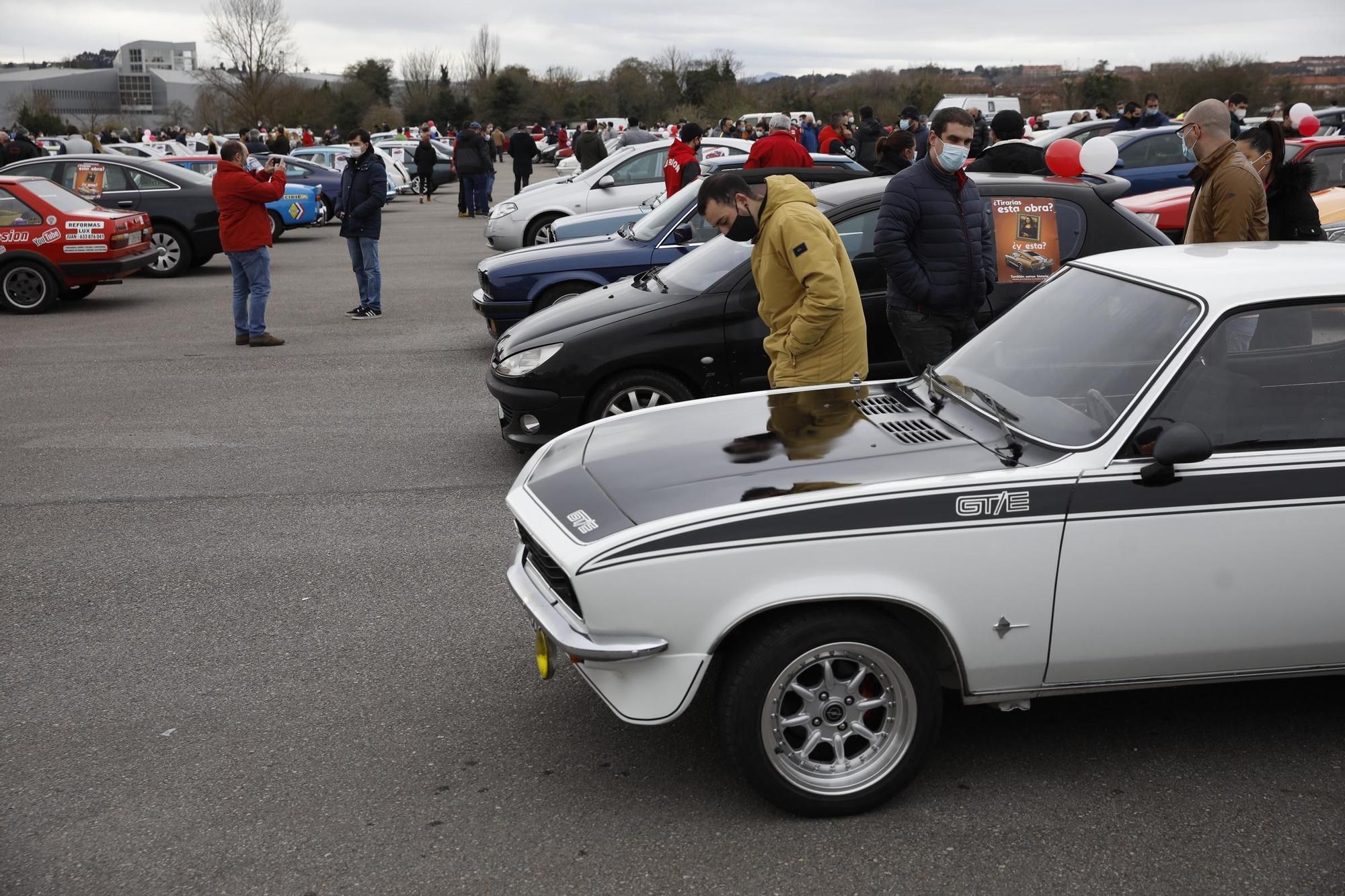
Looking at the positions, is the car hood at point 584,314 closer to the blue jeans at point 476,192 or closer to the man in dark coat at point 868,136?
the man in dark coat at point 868,136

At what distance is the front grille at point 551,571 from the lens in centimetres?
362

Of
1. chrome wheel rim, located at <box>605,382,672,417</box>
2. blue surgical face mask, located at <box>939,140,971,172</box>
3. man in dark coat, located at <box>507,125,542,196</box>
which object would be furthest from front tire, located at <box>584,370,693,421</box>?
man in dark coat, located at <box>507,125,542,196</box>

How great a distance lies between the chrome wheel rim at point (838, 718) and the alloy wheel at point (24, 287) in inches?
523

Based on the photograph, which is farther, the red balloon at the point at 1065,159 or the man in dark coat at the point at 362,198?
the man in dark coat at the point at 362,198

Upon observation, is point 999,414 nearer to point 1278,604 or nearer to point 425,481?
point 1278,604

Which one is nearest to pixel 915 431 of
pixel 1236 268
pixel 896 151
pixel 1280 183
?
pixel 1236 268

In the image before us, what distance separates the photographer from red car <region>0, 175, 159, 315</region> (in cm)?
1382

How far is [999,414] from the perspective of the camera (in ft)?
13.1

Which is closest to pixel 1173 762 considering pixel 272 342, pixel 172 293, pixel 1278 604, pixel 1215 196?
pixel 1278 604

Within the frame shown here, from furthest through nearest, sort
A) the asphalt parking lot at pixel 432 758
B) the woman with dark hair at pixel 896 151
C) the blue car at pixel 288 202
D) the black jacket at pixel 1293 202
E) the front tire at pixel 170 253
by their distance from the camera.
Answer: the blue car at pixel 288 202 < the front tire at pixel 170 253 < the woman with dark hair at pixel 896 151 < the black jacket at pixel 1293 202 < the asphalt parking lot at pixel 432 758

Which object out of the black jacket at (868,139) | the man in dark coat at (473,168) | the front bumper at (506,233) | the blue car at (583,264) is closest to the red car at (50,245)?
the front bumper at (506,233)

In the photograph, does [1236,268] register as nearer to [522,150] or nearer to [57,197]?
[57,197]

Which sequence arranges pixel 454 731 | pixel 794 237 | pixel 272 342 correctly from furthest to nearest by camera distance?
1. pixel 272 342
2. pixel 794 237
3. pixel 454 731

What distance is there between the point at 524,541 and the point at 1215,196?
4.30m
